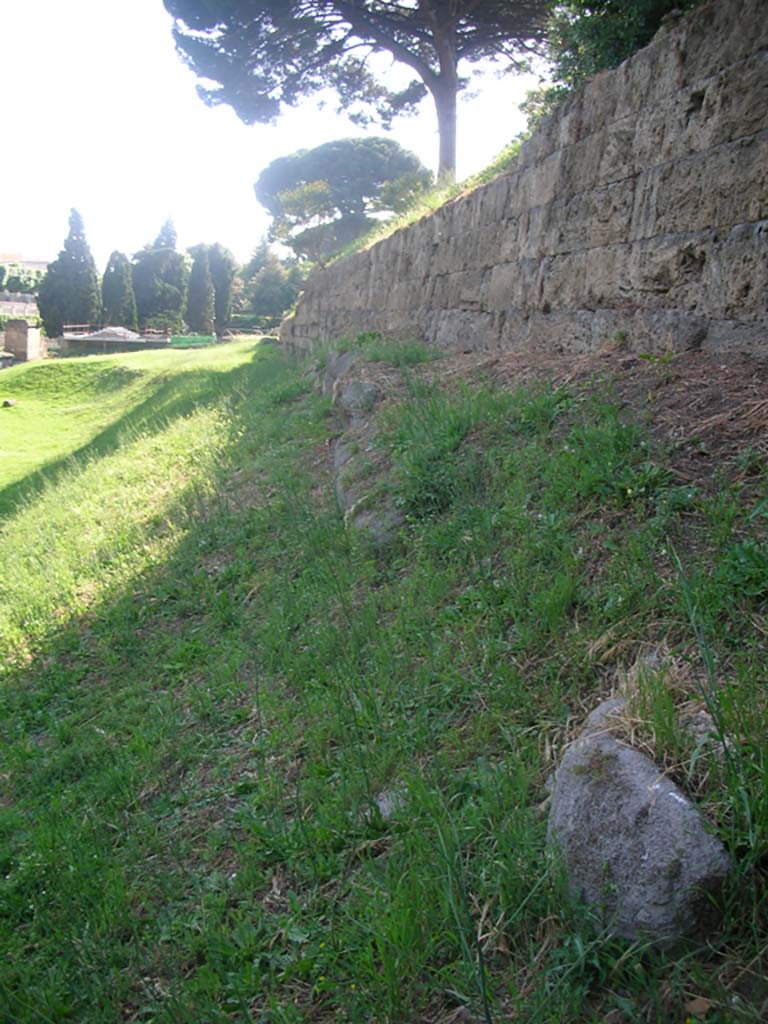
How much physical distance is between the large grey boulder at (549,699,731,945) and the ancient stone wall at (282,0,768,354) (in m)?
2.84

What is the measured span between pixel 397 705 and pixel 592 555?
1.03 m

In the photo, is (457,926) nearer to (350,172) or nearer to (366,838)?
(366,838)

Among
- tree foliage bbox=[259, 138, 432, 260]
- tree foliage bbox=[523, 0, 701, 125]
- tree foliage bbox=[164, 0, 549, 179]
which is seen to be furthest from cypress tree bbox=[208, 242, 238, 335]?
tree foliage bbox=[523, 0, 701, 125]

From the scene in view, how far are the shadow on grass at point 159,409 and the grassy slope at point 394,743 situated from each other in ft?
19.7

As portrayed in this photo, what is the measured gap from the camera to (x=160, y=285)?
38.0m

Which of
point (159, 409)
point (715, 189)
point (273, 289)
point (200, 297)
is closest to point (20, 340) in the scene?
point (200, 297)

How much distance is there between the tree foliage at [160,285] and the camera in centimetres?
3816

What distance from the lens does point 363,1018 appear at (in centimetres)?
183

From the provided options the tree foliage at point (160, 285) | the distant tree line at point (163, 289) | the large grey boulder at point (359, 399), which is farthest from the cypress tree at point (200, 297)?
the large grey boulder at point (359, 399)

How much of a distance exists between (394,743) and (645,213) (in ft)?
12.4

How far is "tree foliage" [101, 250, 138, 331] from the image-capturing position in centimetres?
3556

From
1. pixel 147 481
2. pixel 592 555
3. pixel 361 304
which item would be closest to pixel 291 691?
pixel 592 555

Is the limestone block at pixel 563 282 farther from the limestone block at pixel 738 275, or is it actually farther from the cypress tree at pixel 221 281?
the cypress tree at pixel 221 281

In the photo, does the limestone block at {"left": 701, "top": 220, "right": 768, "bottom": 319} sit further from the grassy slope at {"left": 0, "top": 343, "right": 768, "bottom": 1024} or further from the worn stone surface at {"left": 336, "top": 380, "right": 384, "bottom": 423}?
the worn stone surface at {"left": 336, "top": 380, "right": 384, "bottom": 423}
